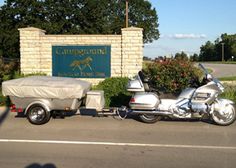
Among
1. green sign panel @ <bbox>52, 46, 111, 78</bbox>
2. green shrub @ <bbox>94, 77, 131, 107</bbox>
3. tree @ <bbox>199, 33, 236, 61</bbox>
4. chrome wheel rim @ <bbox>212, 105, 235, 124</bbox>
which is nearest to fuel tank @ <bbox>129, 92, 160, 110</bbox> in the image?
chrome wheel rim @ <bbox>212, 105, 235, 124</bbox>

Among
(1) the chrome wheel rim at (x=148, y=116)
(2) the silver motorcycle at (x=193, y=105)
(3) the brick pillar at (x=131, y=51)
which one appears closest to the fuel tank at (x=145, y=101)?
(2) the silver motorcycle at (x=193, y=105)

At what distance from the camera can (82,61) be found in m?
15.7

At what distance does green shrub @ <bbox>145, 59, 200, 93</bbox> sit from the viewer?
12375mm

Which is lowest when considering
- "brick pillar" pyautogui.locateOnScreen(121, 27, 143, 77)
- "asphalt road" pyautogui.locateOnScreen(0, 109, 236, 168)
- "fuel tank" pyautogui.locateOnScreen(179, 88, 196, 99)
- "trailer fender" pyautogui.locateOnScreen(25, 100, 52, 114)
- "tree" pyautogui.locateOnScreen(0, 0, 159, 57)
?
"asphalt road" pyautogui.locateOnScreen(0, 109, 236, 168)

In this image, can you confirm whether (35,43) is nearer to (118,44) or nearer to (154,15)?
(118,44)

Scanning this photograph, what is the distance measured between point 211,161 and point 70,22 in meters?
43.4

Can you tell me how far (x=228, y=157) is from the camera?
22.5ft

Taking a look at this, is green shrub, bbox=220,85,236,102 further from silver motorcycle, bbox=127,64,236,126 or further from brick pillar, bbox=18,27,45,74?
brick pillar, bbox=18,27,45,74

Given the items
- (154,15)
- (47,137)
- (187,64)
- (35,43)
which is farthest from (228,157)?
(154,15)

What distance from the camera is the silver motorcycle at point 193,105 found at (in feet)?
31.1

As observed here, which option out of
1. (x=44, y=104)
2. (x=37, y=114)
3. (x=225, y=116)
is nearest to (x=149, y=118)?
(x=225, y=116)

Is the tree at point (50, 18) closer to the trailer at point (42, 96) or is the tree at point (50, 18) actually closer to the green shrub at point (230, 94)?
the green shrub at point (230, 94)

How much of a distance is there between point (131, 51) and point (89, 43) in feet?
5.61

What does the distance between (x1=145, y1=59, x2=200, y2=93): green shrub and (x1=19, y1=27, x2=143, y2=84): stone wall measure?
2511mm
